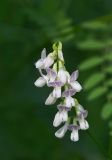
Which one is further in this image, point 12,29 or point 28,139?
point 28,139

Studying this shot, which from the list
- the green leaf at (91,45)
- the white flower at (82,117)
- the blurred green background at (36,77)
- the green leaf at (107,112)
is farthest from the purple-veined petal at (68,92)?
the blurred green background at (36,77)

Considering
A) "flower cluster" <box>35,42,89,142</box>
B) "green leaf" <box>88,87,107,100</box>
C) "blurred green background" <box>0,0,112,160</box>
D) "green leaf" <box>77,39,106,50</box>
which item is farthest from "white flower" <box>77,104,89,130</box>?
"blurred green background" <box>0,0,112,160</box>

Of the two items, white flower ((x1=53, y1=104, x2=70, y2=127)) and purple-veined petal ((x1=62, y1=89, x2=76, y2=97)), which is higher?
purple-veined petal ((x1=62, y1=89, x2=76, y2=97))

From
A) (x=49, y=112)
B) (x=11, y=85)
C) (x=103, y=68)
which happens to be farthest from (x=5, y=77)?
(x=103, y=68)

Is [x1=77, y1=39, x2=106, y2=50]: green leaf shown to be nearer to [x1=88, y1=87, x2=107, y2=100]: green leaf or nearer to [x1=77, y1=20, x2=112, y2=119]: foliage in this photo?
[x1=77, y1=20, x2=112, y2=119]: foliage

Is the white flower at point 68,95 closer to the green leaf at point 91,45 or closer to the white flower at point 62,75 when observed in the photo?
the white flower at point 62,75

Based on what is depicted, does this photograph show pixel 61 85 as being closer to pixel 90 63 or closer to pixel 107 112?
pixel 107 112

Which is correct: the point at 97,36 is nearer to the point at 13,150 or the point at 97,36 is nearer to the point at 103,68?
the point at 103,68

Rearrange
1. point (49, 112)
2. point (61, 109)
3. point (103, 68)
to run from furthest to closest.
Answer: point (49, 112) < point (103, 68) < point (61, 109)
